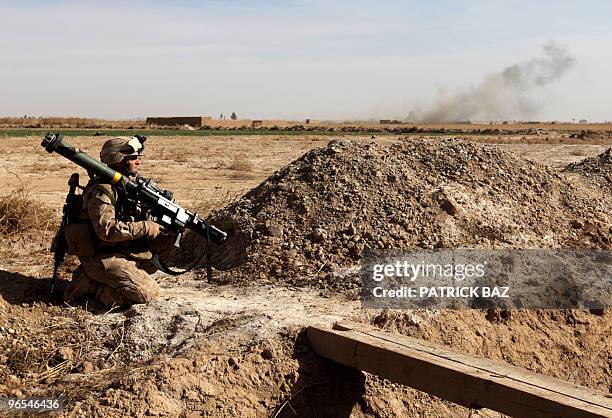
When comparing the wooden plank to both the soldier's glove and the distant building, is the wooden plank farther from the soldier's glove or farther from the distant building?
the distant building

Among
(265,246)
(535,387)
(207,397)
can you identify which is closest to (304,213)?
(265,246)

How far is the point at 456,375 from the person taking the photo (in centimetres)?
423

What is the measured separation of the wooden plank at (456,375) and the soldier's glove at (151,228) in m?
1.27

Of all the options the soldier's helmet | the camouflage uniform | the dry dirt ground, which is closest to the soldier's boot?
the camouflage uniform

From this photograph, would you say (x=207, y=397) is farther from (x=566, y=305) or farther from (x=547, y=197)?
(x=547, y=197)

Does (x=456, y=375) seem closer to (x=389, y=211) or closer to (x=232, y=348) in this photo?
(x=232, y=348)

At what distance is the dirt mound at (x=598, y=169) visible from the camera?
1019cm

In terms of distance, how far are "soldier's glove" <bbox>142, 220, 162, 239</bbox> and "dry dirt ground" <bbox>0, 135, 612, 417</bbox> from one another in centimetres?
49

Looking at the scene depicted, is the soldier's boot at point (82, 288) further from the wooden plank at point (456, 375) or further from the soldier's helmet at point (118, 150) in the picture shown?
the wooden plank at point (456, 375)

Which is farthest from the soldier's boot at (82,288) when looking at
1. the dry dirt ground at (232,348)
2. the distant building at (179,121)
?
the distant building at (179,121)

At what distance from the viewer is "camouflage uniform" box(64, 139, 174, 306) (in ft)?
16.5

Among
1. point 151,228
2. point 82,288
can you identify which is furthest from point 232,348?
point 82,288

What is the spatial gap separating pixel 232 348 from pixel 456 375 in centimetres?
143

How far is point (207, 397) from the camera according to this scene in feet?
14.6
